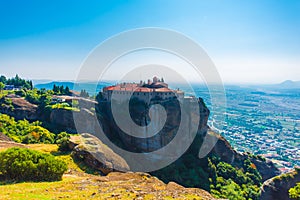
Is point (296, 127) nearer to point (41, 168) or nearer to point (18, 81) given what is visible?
point (18, 81)

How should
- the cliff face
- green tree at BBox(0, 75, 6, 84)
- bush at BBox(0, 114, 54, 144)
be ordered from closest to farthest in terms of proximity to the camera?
bush at BBox(0, 114, 54, 144), the cliff face, green tree at BBox(0, 75, 6, 84)

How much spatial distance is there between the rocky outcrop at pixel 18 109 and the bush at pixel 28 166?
39.3m

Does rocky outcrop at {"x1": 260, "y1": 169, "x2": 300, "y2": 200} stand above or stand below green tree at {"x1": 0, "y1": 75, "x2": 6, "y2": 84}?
below

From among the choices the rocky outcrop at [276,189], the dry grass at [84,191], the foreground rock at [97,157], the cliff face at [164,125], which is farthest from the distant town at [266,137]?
the dry grass at [84,191]

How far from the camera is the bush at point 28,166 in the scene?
15.8 meters

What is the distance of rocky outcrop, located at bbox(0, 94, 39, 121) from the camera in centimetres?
5119

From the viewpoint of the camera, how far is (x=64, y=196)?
12578mm

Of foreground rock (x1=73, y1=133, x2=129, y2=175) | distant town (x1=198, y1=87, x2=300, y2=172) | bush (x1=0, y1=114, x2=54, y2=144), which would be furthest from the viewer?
distant town (x1=198, y1=87, x2=300, y2=172)

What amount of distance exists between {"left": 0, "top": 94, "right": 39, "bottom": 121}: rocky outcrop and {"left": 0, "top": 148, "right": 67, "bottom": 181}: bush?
39.3 m

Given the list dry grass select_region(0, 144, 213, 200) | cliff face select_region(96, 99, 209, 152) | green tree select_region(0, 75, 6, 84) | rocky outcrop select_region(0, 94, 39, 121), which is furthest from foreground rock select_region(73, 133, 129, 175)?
green tree select_region(0, 75, 6, 84)

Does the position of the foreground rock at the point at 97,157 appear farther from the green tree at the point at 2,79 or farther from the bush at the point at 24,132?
the green tree at the point at 2,79

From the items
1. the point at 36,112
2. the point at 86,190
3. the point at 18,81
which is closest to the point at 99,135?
the point at 36,112

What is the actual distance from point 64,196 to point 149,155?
35.4 m

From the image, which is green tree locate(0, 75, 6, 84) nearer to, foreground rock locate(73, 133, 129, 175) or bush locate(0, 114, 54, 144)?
bush locate(0, 114, 54, 144)
